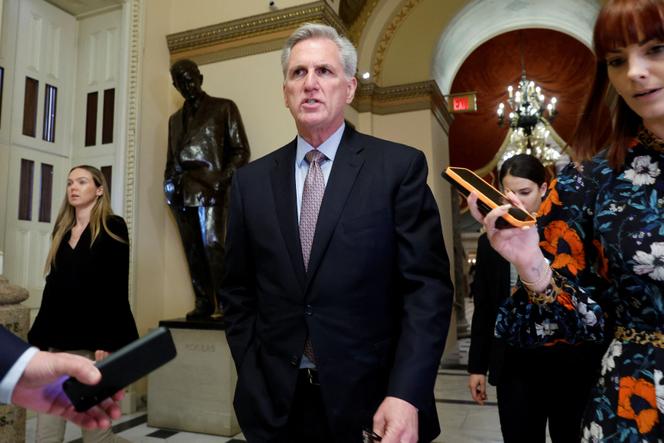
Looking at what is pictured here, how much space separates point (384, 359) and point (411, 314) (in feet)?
0.58

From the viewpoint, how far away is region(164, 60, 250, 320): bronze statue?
14.6 feet

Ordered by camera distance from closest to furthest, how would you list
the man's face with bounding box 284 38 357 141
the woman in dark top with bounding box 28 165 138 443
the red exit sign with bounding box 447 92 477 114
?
the man's face with bounding box 284 38 357 141
the woman in dark top with bounding box 28 165 138 443
the red exit sign with bounding box 447 92 477 114

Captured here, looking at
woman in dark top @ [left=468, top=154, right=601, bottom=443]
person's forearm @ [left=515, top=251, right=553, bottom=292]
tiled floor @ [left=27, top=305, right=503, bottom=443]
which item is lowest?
tiled floor @ [left=27, top=305, right=503, bottom=443]

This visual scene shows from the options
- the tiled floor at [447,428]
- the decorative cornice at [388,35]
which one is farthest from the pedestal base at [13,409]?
the decorative cornice at [388,35]

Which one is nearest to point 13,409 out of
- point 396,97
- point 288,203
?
point 288,203

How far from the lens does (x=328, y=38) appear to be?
166cm

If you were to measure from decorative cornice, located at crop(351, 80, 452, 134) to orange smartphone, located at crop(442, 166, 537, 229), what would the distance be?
6.64 metres

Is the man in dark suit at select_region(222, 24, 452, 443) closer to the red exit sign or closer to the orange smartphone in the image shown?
the orange smartphone

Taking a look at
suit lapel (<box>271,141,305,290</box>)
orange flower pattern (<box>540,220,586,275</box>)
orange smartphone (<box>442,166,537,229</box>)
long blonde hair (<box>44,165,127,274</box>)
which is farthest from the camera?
long blonde hair (<box>44,165,127,274</box>)

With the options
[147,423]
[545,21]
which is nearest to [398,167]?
[147,423]

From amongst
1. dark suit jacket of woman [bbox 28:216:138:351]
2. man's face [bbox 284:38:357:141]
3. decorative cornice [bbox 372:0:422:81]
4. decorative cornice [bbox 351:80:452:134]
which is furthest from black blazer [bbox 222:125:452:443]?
decorative cornice [bbox 372:0:422:81]

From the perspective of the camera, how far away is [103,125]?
5.15 meters

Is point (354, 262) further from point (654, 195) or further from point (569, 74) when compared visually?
→ point (569, 74)

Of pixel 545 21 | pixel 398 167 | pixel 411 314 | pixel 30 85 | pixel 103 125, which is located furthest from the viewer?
pixel 545 21
